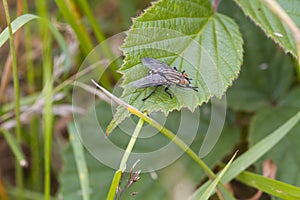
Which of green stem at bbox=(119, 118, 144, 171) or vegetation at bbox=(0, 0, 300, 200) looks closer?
green stem at bbox=(119, 118, 144, 171)

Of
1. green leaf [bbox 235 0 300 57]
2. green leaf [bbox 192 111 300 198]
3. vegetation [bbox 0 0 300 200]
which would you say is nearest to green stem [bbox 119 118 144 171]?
vegetation [bbox 0 0 300 200]

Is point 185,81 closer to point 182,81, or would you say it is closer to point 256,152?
point 182,81

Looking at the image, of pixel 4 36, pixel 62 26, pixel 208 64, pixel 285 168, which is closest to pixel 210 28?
pixel 208 64

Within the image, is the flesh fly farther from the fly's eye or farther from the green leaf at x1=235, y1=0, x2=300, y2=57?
the green leaf at x1=235, y1=0, x2=300, y2=57

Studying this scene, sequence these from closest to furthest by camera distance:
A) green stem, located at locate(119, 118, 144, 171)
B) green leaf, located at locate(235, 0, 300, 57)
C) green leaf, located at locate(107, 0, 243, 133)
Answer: green stem, located at locate(119, 118, 144, 171), green leaf, located at locate(107, 0, 243, 133), green leaf, located at locate(235, 0, 300, 57)

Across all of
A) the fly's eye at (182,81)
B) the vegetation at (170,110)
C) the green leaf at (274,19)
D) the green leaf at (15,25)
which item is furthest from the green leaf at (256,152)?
the green leaf at (15,25)

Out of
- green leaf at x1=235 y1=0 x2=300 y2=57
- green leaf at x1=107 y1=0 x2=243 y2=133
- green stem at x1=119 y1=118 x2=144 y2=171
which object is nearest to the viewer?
green stem at x1=119 y1=118 x2=144 y2=171
